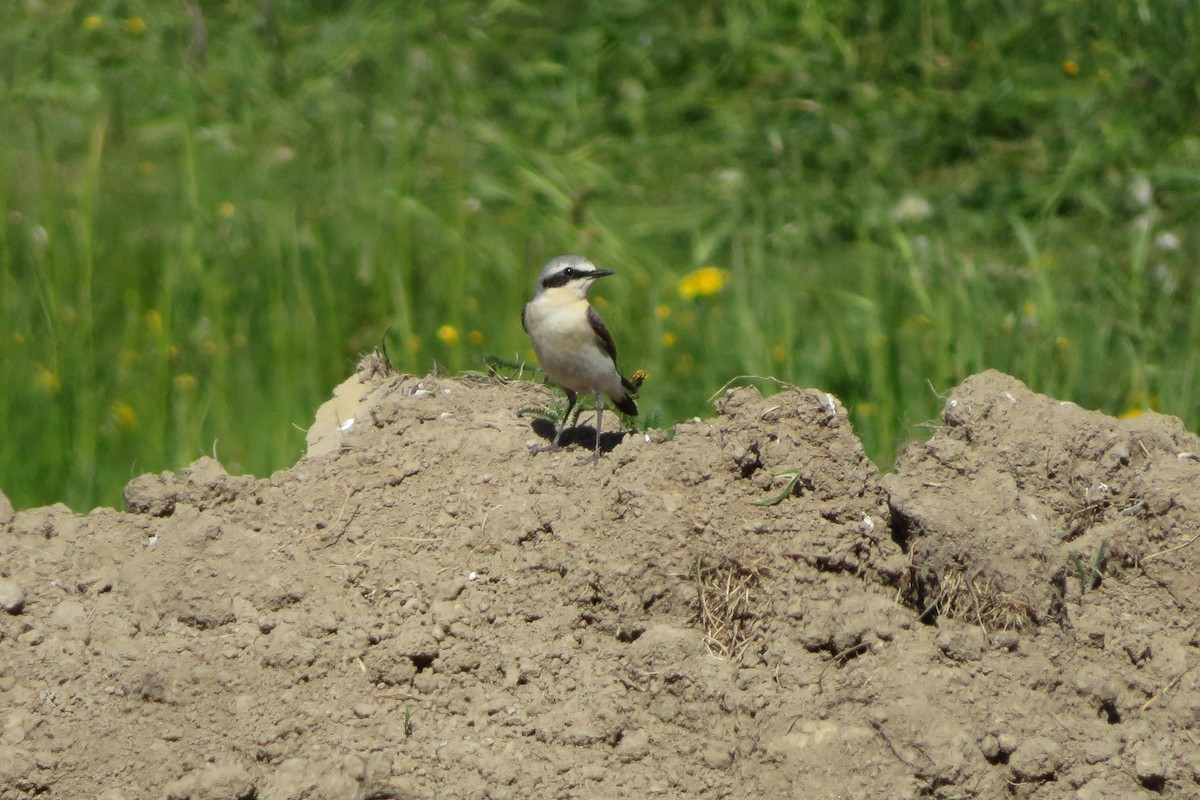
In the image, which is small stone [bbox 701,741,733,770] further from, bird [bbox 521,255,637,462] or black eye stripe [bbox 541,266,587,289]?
black eye stripe [bbox 541,266,587,289]

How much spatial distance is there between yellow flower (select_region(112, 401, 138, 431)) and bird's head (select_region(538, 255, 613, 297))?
83.8 inches

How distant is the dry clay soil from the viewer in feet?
12.6

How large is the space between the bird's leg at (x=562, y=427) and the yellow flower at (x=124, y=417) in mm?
2243

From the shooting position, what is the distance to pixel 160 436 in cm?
661

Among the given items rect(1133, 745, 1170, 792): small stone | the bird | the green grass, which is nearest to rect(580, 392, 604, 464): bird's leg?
the bird

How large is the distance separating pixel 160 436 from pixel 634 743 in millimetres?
3412

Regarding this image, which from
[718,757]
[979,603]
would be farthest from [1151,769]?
[718,757]

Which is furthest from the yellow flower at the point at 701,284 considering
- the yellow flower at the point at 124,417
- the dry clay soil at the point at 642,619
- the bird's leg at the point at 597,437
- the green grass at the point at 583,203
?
the dry clay soil at the point at 642,619

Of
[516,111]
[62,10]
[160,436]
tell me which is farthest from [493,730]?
[62,10]

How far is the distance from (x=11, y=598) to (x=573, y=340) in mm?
2152

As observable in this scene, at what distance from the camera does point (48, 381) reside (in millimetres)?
6875

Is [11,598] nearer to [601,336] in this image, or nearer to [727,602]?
[727,602]

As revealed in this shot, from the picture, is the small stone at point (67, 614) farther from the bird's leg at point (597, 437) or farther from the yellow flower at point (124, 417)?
the yellow flower at point (124, 417)

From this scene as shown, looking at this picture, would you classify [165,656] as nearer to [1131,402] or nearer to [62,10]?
[1131,402]
